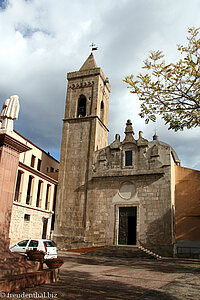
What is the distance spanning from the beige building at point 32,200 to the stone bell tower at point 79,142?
7.01ft

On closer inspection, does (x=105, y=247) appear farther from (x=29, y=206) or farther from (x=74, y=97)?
(x=74, y=97)

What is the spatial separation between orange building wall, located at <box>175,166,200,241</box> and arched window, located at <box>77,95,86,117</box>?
1119 centimetres

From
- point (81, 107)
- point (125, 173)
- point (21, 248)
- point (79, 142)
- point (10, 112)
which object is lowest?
point (21, 248)

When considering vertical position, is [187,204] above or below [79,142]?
below

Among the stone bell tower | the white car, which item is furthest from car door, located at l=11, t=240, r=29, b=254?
the stone bell tower

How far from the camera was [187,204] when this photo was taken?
78.1ft

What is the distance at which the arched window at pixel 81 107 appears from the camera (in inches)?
1119

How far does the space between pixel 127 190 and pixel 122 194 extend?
0.57 meters

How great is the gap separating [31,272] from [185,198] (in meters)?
18.9

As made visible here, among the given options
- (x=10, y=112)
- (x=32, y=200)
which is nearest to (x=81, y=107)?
(x=32, y=200)

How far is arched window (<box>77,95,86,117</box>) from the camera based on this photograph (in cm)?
2841

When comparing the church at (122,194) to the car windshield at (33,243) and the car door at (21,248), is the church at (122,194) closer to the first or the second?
the car door at (21,248)

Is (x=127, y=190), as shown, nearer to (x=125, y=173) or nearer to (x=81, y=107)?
(x=125, y=173)

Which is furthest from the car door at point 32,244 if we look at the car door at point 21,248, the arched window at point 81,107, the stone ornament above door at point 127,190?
the arched window at point 81,107
